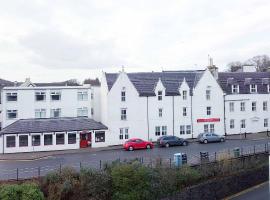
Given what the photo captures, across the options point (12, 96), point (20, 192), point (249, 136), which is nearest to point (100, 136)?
point (12, 96)

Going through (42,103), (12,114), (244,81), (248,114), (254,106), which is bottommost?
(248,114)

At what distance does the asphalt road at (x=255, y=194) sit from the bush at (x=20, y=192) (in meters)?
17.6

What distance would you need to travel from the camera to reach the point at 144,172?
94.1 ft

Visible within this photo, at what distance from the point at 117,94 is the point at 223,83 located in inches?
664

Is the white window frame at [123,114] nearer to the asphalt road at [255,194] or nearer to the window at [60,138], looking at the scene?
the window at [60,138]

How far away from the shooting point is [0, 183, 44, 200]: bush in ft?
79.9

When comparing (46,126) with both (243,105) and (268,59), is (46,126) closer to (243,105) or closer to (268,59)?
(243,105)

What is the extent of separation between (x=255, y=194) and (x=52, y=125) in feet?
79.8

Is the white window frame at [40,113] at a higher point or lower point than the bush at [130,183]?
higher

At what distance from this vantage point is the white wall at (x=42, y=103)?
48.4m

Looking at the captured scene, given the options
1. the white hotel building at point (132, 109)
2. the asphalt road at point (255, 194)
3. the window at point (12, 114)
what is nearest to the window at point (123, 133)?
the white hotel building at point (132, 109)

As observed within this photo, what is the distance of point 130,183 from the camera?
28.0 m

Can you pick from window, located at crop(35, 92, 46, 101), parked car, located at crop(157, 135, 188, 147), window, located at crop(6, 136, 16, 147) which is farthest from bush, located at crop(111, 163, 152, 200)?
window, located at crop(35, 92, 46, 101)

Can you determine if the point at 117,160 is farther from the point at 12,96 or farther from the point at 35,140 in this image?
the point at 12,96
